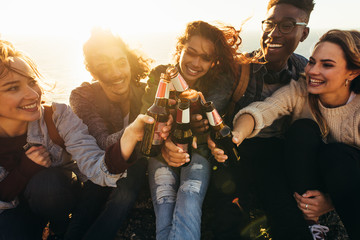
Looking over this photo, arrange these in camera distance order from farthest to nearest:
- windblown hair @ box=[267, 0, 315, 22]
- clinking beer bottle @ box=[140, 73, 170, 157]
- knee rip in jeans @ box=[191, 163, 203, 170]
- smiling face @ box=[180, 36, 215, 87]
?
windblown hair @ box=[267, 0, 315, 22], smiling face @ box=[180, 36, 215, 87], knee rip in jeans @ box=[191, 163, 203, 170], clinking beer bottle @ box=[140, 73, 170, 157]

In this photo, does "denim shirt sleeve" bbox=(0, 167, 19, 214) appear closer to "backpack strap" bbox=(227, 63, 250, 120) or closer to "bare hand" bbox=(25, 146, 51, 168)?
"bare hand" bbox=(25, 146, 51, 168)

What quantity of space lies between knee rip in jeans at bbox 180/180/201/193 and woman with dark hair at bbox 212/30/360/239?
19.7 inches

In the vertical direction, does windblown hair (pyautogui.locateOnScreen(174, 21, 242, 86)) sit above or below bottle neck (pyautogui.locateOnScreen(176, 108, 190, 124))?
above

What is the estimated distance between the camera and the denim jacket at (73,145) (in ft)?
8.41

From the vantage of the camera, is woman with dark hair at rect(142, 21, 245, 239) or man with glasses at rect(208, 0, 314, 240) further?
man with glasses at rect(208, 0, 314, 240)

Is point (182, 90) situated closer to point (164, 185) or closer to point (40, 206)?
point (164, 185)

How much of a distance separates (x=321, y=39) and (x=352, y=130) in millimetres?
1135

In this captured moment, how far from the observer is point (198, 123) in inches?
97.6

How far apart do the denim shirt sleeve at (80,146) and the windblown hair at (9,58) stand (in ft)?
1.69

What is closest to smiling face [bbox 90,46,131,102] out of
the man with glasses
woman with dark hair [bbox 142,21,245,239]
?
woman with dark hair [bbox 142,21,245,239]

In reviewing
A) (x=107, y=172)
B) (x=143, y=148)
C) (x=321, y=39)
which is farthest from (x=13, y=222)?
(x=321, y=39)

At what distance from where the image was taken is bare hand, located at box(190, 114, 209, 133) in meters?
2.44

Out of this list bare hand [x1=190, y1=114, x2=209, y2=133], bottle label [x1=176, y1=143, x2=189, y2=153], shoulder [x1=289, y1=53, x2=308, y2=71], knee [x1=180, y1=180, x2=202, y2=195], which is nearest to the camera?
bare hand [x1=190, y1=114, x2=209, y2=133]

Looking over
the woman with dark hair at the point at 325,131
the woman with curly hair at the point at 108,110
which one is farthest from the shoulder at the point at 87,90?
the woman with dark hair at the point at 325,131
